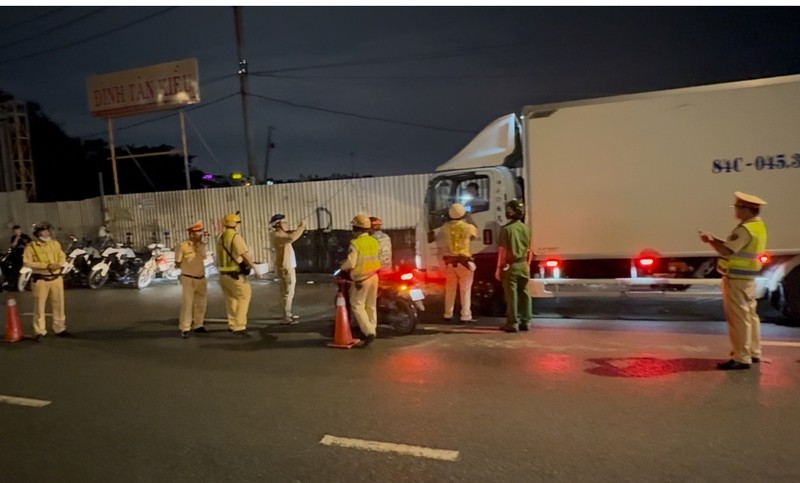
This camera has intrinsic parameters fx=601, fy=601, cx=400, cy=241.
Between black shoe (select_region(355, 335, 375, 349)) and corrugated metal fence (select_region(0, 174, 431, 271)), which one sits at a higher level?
corrugated metal fence (select_region(0, 174, 431, 271))

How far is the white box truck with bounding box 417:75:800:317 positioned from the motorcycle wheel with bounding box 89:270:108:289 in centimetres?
1058

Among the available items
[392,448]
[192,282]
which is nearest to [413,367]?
[392,448]

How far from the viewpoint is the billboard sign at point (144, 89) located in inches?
728

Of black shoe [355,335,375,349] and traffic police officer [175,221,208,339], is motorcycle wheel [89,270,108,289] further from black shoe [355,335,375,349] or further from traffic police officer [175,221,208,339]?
black shoe [355,335,375,349]

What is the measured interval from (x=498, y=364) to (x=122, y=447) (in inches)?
144

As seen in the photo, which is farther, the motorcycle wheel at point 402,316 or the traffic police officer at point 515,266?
the motorcycle wheel at point 402,316

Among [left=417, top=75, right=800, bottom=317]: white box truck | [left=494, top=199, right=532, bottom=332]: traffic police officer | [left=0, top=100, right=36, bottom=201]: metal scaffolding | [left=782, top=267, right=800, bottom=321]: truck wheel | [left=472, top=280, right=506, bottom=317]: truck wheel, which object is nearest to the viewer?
[left=417, top=75, right=800, bottom=317]: white box truck

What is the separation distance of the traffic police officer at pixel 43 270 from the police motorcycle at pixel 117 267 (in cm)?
619

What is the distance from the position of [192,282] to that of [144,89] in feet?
41.5

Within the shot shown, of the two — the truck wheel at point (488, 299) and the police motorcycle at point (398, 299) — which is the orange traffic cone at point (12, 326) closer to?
the police motorcycle at point (398, 299)

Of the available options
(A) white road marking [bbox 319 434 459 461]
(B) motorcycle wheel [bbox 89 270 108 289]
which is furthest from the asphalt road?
(B) motorcycle wheel [bbox 89 270 108 289]

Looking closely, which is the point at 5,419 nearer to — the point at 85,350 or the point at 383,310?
the point at 85,350

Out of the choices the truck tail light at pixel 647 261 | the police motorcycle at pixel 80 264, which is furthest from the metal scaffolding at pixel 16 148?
the truck tail light at pixel 647 261

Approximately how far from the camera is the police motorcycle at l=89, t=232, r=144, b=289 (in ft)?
49.4
